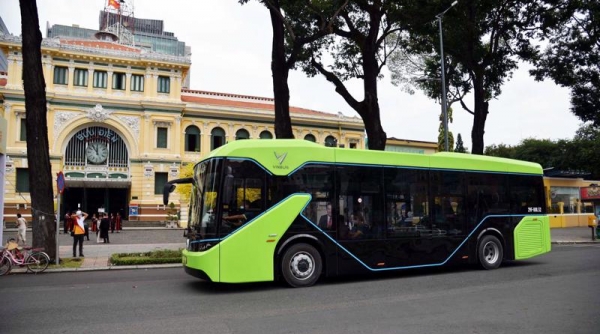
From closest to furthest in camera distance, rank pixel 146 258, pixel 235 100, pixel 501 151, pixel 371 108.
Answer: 1. pixel 146 258
2. pixel 371 108
3. pixel 235 100
4. pixel 501 151

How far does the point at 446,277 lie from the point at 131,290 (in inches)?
278

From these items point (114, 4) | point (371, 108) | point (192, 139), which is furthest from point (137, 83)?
point (371, 108)

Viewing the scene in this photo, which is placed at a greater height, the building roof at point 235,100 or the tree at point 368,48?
the building roof at point 235,100

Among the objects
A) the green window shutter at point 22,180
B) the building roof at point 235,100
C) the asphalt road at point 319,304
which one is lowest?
the asphalt road at point 319,304

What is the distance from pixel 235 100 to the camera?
48844mm

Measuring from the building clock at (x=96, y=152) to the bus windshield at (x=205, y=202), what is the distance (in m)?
35.5

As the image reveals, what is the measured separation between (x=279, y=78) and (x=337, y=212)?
22.0ft

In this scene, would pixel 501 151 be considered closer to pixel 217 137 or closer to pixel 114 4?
pixel 217 137

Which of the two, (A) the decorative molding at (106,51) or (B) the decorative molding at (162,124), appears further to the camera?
(B) the decorative molding at (162,124)

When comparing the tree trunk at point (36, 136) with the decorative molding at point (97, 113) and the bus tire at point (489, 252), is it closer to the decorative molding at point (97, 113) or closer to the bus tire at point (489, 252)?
the bus tire at point (489, 252)

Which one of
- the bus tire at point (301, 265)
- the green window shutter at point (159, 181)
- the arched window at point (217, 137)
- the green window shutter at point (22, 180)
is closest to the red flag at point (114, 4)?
the arched window at point (217, 137)

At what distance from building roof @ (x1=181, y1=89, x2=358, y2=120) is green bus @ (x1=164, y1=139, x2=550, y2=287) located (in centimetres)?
3701

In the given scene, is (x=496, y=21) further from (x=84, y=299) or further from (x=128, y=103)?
(x=128, y=103)

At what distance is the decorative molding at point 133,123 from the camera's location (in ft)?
139
